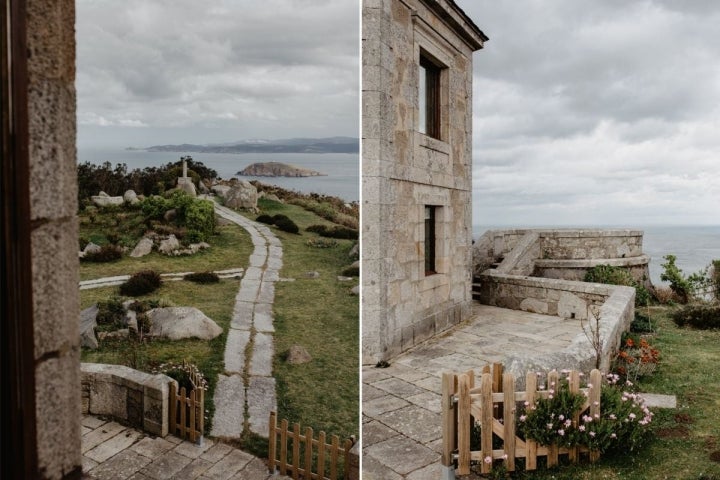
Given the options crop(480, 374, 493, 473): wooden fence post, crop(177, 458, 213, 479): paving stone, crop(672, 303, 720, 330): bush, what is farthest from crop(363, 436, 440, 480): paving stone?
crop(672, 303, 720, 330): bush

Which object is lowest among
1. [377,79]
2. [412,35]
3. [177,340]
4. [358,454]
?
[358,454]

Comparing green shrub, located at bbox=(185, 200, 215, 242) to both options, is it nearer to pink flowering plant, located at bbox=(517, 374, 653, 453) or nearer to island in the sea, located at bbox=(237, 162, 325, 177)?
island in the sea, located at bbox=(237, 162, 325, 177)

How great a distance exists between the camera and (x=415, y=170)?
568cm

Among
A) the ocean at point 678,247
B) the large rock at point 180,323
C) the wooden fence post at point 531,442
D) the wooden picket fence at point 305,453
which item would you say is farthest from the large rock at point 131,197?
the ocean at point 678,247

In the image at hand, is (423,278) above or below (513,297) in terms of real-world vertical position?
above

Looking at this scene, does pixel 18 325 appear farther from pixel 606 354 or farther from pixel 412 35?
pixel 412 35

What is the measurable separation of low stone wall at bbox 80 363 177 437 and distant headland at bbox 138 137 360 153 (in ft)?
5.32

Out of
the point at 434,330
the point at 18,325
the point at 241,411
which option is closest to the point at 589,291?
the point at 434,330

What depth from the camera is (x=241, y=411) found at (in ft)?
11.7

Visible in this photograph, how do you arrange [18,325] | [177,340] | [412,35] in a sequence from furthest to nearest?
1. [412,35]
2. [177,340]
3. [18,325]

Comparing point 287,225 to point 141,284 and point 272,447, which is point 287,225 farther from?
point 272,447

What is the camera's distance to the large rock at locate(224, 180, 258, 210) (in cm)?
379

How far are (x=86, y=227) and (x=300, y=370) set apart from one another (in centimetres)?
181

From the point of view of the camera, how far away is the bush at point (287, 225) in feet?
13.3
